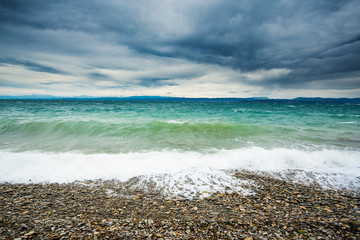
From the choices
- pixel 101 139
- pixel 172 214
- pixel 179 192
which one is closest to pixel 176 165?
pixel 179 192

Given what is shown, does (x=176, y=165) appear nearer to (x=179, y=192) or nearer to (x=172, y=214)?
(x=179, y=192)

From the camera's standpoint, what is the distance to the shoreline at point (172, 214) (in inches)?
130

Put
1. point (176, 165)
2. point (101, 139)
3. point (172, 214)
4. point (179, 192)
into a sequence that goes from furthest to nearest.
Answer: point (101, 139)
point (176, 165)
point (179, 192)
point (172, 214)

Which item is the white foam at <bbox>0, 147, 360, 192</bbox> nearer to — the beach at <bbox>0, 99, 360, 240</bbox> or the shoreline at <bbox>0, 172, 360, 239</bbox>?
the beach at <bbox>0, 99, 360, 240</bbox>

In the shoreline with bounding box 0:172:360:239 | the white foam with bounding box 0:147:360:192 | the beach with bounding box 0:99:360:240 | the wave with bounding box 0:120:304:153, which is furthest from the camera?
the wave with bounding box 0:120:304:153

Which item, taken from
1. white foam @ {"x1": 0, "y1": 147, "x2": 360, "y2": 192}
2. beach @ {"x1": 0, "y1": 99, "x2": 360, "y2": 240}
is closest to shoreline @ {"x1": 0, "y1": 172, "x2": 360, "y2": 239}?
beach @ {"x1": 0, "y1": 99, "x2": 360, "y2": 240}

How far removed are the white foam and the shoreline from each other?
89 centimetres

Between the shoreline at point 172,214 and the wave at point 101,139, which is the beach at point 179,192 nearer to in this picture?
the shoreline at point 172,214

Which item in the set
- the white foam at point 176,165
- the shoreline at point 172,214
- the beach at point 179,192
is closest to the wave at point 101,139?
the beach at point 179,192

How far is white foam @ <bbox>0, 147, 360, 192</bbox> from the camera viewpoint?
6066mm

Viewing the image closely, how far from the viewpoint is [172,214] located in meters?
3.95

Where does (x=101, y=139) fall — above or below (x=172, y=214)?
above

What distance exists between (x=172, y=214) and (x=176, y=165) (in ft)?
10.8

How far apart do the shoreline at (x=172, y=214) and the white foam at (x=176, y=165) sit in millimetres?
885
